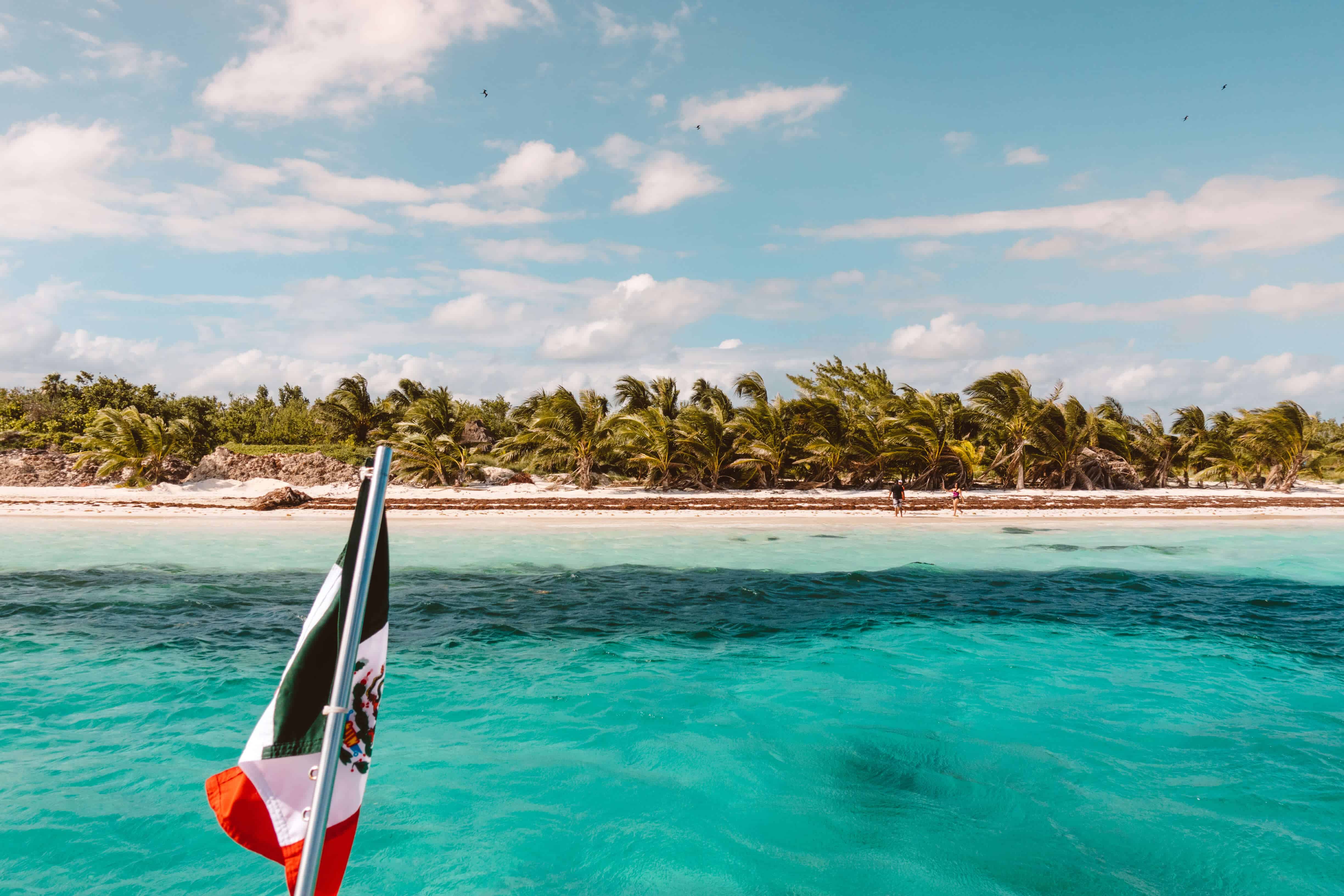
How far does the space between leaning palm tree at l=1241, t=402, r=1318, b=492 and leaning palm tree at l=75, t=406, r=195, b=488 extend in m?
41.5

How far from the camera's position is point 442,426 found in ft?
92.3

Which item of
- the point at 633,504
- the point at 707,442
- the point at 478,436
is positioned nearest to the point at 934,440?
the point at 707,442

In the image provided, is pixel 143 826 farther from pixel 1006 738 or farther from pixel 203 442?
pixel 203 442

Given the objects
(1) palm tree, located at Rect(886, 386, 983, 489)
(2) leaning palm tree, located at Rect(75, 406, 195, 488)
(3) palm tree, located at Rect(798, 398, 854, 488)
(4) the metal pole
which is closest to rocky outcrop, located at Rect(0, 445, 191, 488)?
(2) leaning palm tree, located at Rect(75, 406, 195, 488)

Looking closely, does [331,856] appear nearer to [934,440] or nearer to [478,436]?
[934,440]

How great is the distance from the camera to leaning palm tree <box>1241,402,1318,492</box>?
90.8ft

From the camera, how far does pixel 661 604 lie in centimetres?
1159

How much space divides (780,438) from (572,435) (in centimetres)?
781

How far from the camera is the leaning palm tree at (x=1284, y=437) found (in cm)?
2769

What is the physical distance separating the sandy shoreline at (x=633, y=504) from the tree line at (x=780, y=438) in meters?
1.04

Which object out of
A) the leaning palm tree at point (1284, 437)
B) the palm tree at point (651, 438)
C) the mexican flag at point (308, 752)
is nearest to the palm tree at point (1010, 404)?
the leaning palm tree at point (1284, 437)

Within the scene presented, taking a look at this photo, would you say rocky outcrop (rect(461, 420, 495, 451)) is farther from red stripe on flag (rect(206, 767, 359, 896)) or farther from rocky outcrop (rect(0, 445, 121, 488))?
red stripe on flag (rect(206, 767, 359, 896))

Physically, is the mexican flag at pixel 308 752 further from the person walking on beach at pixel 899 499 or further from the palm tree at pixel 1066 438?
the palm tree at pixel 1066 438

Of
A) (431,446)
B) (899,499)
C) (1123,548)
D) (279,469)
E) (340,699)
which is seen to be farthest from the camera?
(279,469)
